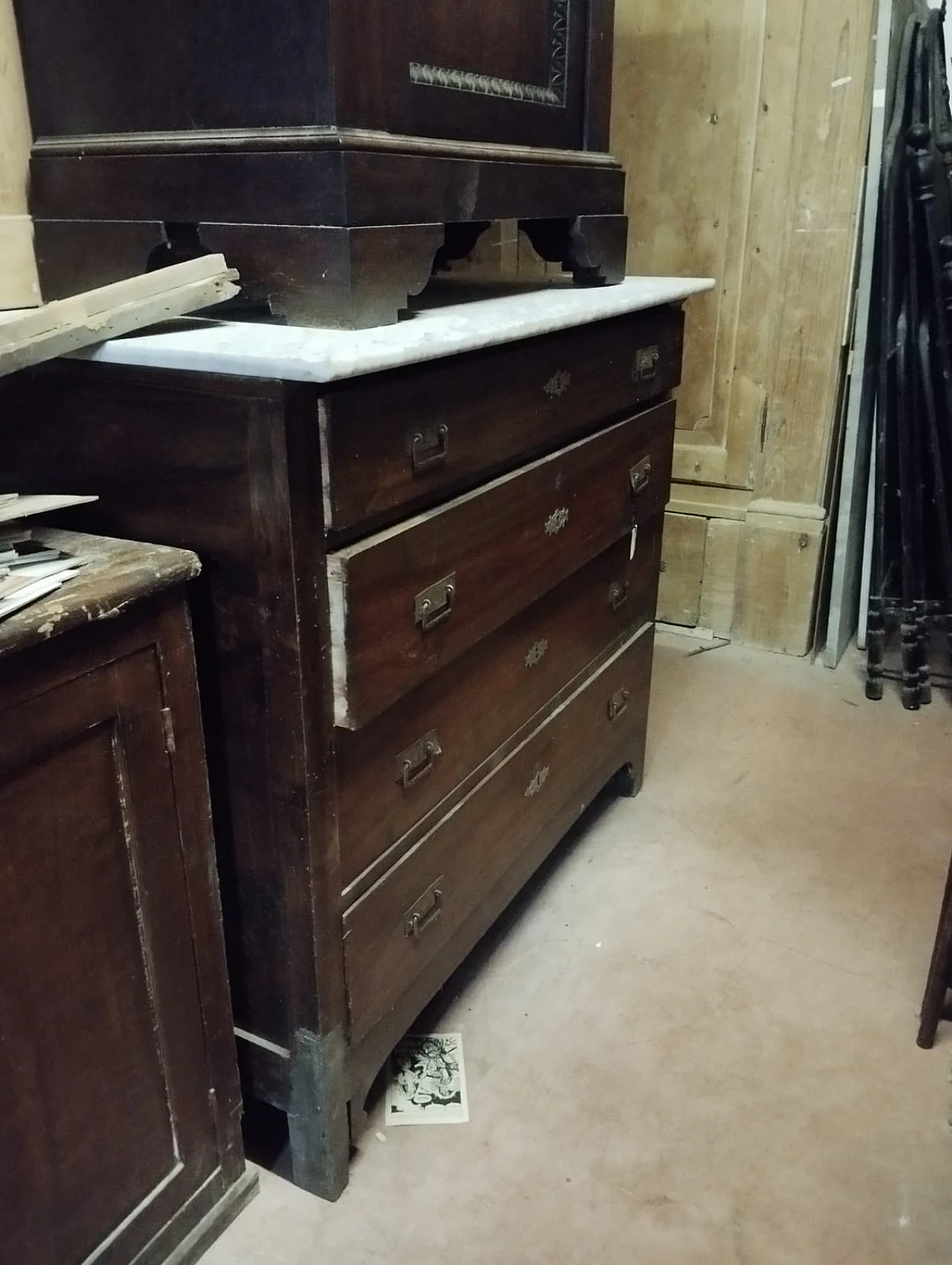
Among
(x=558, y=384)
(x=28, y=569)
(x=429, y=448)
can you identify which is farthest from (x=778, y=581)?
(x=28, y=569)

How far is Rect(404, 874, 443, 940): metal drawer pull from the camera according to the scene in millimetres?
1229

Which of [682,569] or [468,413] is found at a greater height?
[468,413]

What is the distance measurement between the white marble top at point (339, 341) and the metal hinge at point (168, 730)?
305 mm

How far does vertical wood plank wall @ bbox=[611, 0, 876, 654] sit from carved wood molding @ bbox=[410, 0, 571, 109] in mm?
1088

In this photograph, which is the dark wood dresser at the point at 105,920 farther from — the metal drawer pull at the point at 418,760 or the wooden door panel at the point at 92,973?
the metal drawer pull at the point at 418,760

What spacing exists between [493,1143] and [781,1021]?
46 cm

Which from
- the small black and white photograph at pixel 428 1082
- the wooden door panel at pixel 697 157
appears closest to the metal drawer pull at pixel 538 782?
the small black and white photograph at pixel 428 1082

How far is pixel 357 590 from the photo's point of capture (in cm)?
96

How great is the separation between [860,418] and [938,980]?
4.63ft

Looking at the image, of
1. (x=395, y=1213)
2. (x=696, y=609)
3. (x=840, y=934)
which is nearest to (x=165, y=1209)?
(x=395, y=1213)

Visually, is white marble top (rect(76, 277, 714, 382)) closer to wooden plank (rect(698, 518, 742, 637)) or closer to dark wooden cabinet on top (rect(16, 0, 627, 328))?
dark wooden cabinet on top (rect(16, 0, 627, 328))

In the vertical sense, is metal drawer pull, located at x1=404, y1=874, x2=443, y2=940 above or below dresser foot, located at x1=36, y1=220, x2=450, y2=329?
below

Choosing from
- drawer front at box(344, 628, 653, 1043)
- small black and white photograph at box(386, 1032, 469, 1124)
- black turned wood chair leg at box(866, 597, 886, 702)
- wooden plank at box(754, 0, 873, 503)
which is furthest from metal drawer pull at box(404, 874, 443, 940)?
wooden plank at box(754, 0, 873, 503)

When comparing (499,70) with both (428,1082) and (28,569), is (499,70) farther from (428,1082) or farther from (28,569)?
(428,1082)
